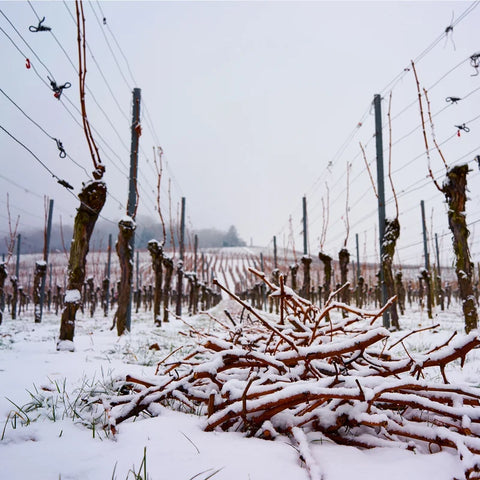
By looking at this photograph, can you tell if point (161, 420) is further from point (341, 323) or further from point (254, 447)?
point (341, 323)

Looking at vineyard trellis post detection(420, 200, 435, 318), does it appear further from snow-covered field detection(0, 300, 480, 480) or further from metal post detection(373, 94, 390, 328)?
snow-covered field detection(0, 300, 480, 480)

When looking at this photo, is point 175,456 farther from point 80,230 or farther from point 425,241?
point 425,241

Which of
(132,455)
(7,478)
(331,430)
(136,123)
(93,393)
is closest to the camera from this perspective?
(7,478)

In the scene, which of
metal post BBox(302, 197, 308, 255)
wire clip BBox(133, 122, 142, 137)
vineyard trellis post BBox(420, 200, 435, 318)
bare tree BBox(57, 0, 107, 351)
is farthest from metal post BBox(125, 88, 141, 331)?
vineyard trellis post BBox(420, 200, 435, 318)

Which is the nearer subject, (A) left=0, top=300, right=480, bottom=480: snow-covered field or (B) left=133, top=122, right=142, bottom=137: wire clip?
(A) left=0, top=300, right=480, bottom=480: snow-covered field

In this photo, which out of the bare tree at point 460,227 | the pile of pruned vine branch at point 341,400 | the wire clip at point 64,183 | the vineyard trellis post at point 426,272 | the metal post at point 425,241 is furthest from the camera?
the metal post at point 425,241

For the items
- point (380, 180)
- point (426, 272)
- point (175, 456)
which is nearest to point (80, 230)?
point (175, 456)

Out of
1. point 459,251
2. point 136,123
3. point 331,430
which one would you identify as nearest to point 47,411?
point 331,430

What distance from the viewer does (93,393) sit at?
175 cm

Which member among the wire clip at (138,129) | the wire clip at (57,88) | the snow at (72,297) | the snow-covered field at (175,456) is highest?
the wire clip at (138,129)

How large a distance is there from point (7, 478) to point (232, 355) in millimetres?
759

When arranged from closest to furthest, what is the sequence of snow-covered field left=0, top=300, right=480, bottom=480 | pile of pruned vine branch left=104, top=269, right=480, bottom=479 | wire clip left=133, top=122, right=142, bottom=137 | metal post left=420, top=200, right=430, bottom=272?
snow-covered field left=0, top=300, right=480, bottom=480
pile of pruned vine branch left=104, top=269, right=480, bottom=479
wire clip left=133, top=122, right=142, bottom=137
metal post left=420, top=200, right=430, bottom=272

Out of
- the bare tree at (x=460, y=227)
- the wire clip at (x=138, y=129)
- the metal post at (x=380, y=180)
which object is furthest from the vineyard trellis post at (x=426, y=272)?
the wire clip at (x=138, y=129)

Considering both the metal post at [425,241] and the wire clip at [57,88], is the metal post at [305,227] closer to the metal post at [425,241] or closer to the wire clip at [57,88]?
the metal post at [425,241]
